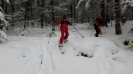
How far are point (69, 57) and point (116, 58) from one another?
2.60 m

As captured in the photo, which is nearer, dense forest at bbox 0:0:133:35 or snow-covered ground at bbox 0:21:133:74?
snow-covered ground at bbox 0:21:133:74

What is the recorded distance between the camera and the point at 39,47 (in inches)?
360

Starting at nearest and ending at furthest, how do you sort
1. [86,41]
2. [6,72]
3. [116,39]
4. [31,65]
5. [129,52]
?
1. [6,72]
2. [31,65]
3. [129,52]
4. [86,41]
5. [116,39]

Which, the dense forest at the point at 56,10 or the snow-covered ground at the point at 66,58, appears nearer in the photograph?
the snow-covered ground at the point at 66,58

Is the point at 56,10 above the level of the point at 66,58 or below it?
above

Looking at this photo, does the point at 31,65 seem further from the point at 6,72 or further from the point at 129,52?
the point at 129,52

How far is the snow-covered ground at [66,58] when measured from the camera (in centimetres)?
729

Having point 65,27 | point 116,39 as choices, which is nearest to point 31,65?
point 65,27

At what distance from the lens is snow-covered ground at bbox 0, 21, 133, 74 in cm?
729

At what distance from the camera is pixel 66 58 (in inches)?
328

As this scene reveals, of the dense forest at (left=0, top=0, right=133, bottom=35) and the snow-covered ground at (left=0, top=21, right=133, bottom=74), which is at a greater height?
the dense forest at (left=0, top=0, right=133, bottom=35)

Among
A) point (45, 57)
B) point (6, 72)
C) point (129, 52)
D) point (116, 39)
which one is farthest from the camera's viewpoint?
point (116, 39)

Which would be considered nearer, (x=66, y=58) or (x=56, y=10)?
(x=66, y=58)

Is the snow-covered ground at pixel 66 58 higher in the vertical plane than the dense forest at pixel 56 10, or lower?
lower
